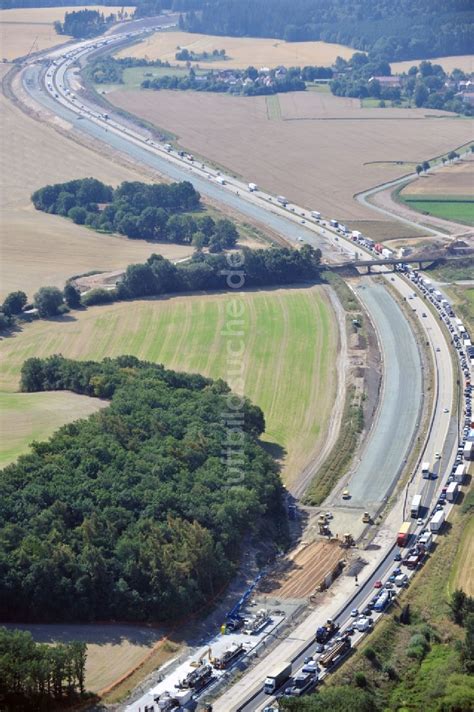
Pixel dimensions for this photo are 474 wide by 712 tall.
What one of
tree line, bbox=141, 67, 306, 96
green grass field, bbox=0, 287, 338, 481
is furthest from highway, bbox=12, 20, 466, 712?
tree line, bbox=141, 67, 306, 96

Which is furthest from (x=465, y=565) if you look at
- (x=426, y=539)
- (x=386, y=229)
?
(x=386, y=229)

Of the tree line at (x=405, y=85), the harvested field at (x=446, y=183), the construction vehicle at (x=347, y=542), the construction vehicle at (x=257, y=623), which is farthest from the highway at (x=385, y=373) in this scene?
the tree line at (x=405, y=85)

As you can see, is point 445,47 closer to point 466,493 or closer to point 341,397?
point 341,397

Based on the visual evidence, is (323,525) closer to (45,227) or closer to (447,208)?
(45,227)

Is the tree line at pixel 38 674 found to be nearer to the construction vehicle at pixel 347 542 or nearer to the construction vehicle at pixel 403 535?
the construction vehicle at pixel 347 542

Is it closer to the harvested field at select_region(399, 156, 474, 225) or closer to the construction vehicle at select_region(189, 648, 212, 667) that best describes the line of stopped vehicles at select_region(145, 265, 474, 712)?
the construction vehicle at select_region(189, 648, 212, 667)
